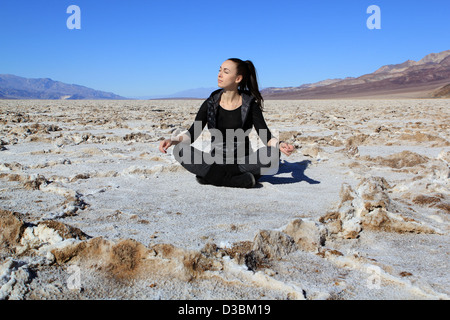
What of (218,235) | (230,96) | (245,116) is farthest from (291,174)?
(218,235)

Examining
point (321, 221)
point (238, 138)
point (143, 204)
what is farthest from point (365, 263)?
point (238, 138)

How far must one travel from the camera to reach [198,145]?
3.82m

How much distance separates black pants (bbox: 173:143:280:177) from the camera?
91.3 inches

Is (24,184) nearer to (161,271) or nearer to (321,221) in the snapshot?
(161,271)

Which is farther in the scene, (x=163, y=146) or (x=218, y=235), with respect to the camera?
(x=163, y=146)

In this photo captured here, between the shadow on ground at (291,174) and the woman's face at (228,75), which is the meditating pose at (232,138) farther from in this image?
the shadow on ground at (291,174)

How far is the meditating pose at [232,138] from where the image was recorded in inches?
90.9

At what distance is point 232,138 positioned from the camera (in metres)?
2.51

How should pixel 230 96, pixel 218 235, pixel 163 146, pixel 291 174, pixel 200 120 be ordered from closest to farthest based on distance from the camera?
pixel 218 235, pixel 163 146, pixel 230 96, pixel 200 120, pixel 291 174

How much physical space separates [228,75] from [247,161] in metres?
0.55

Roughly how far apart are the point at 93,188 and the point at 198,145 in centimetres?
176

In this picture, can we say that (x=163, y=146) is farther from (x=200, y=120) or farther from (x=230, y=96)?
(x=230, y=96)

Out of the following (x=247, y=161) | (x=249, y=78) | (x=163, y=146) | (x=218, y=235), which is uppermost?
(x=249, y=78)

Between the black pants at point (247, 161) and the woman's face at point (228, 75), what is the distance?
46 cm
